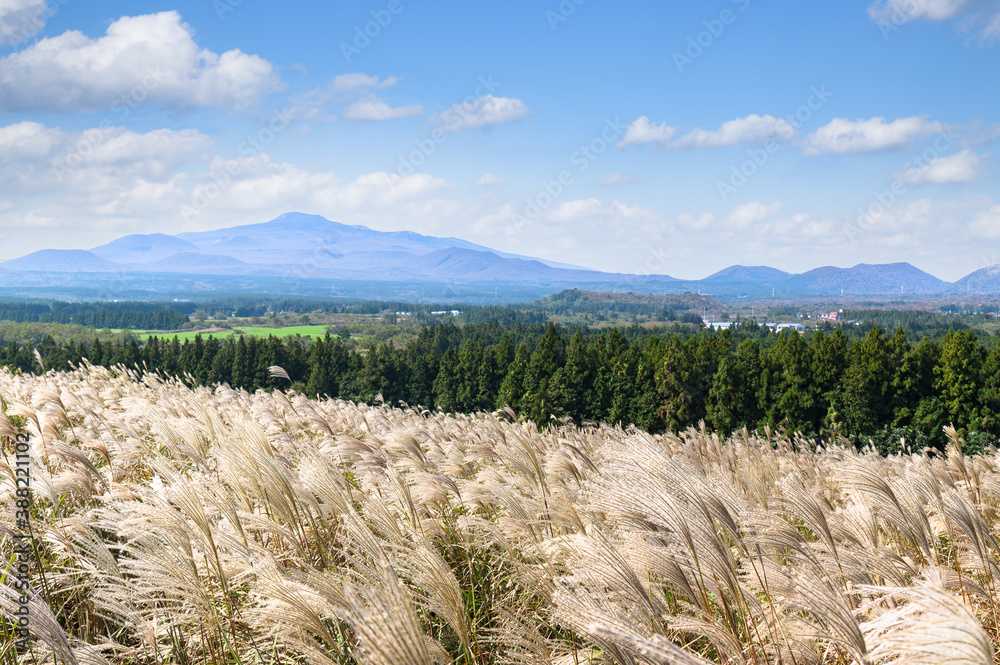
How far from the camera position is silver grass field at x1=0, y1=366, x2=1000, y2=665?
168 centimetres

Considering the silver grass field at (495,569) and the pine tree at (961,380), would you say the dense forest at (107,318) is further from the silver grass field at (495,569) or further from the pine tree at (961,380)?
the silver grass field at (495,569)

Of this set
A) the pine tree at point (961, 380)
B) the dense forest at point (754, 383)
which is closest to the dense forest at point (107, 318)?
the dense forest at point (754, 383)

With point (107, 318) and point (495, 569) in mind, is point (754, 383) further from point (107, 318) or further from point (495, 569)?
point (107, 318)

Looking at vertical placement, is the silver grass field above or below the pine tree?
above

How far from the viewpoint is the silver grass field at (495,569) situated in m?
1.68

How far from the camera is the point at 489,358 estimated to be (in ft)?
199

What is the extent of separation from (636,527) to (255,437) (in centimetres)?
209

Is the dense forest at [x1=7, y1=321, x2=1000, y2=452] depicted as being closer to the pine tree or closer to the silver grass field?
the pine tree

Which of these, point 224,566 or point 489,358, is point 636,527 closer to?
point 224,566

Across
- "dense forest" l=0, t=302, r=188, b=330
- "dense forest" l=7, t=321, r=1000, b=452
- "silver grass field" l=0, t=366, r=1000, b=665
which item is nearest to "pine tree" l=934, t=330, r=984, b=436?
"dense forest" l=7, t=321, r=1000, b=452

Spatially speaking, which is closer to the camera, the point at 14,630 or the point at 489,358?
the point at 14,630

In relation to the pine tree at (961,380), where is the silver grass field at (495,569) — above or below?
A: above

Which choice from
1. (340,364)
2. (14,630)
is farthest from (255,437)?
(340,364)

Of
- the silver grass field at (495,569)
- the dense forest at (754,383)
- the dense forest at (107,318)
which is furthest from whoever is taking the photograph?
the dense forest at (107,318)
